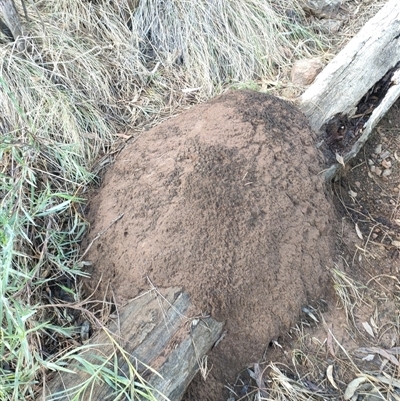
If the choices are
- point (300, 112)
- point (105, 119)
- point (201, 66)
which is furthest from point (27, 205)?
point (201, 66)

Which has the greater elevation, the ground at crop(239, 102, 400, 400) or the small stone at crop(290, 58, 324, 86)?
the small stone at crop(290, 58, 324, 86)

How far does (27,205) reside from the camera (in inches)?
76.8

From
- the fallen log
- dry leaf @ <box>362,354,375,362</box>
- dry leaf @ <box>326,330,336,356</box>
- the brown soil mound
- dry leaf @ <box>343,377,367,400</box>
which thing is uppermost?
the fallen log

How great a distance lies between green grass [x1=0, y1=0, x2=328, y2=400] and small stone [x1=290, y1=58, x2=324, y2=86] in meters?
0.15

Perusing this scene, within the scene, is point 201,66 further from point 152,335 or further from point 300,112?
point 152,335

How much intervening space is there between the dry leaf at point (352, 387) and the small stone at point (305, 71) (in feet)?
5.66

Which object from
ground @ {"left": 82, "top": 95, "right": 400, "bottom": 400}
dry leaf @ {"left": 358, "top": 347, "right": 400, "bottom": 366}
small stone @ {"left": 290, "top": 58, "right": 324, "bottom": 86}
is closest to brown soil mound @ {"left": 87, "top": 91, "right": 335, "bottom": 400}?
ground @ {"left": 82, "top": 95, "right": 400, "bottom": 400}

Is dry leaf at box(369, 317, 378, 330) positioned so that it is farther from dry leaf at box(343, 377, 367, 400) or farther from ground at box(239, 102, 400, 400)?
dry leaf at box(343, 377, 367, 400)

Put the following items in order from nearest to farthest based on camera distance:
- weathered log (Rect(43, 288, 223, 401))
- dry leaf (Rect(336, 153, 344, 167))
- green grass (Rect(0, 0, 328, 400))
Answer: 1. weathered log (Rect(43, 288, 223, 401))
2. green grass (Rect(0, 0, 328, 400))
3. dry leaf (Rect(336, 153, 344, 167))

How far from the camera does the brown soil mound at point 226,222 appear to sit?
1.77 meters

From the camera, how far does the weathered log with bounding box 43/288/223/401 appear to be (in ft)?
4.98

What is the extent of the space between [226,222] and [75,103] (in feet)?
3.80

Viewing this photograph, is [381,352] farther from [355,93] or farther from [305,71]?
[305,71]

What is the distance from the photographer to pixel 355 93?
2383mm
